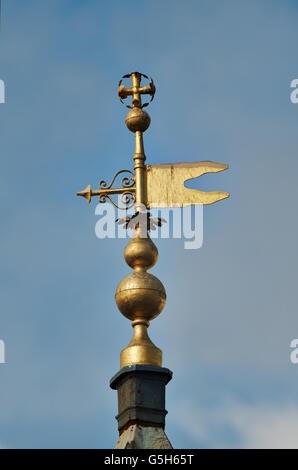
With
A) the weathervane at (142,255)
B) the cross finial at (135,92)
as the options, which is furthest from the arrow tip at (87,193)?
the cross finial at (135,92)

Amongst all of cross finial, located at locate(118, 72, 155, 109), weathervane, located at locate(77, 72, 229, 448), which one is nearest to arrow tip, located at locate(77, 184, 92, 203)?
weathervane, located at locate(77, 72, 229, 448)

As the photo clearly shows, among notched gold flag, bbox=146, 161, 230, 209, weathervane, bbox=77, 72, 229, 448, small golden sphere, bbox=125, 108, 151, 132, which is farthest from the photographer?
small golden sphere, bbox=125, 108, 151, 132

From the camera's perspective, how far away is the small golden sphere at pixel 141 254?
15281mm

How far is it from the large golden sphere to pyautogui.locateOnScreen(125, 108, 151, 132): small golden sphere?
78.9 inches

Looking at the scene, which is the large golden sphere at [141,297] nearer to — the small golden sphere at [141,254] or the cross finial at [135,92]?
the small golden sphere at [141,254]

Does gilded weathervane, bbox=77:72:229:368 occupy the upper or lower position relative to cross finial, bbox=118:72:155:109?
lower

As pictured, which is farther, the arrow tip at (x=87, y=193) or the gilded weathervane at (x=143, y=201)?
the arrow tip at (x=87, y=193)

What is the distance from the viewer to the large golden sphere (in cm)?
1498

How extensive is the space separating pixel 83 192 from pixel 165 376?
272 centimetres

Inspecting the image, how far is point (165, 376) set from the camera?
14742 mm

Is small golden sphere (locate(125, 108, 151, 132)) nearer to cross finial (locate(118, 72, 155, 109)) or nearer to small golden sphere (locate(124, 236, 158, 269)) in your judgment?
cross finial (locate(118, 72, 155, 109))
